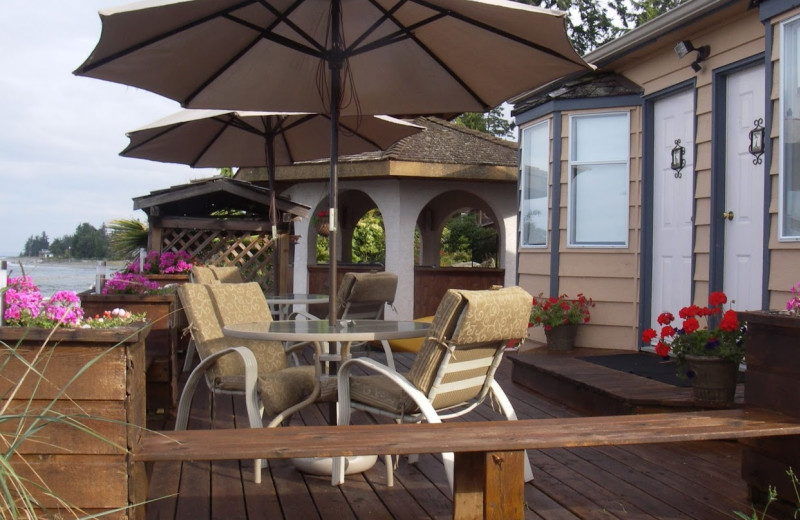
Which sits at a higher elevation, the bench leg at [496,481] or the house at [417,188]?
the house at [417,188]

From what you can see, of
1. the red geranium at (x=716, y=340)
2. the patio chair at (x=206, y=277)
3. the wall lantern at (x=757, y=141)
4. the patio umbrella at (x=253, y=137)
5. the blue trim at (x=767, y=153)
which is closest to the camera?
the red geranium at (x=716, y=340)

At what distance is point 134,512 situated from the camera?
2457mm

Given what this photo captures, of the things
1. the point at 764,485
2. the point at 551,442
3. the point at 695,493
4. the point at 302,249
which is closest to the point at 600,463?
the point at 695,493

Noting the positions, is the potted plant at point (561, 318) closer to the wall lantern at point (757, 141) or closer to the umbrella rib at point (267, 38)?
the wall lantern at point (757, 141)

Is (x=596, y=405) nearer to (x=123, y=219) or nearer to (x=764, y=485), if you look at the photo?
(x=764, y=485)

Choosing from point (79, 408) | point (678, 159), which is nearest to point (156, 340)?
point (79, 408)

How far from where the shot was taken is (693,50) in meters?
6.29

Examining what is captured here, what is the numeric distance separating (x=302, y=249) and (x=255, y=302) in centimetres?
800

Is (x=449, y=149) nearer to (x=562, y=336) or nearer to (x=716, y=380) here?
(x=562, y=336)

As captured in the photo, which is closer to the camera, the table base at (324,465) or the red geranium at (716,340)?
the table base at (324,465)

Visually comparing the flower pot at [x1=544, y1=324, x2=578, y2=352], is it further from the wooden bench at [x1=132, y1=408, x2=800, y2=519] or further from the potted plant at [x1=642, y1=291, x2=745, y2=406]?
the wooden bench at [x1=132, y1=408, x2=800, y2=519]

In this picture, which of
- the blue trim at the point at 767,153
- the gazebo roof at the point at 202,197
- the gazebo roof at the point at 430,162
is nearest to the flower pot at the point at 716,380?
the blue trim at the point at 767,153

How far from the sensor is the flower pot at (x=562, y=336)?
734 cm

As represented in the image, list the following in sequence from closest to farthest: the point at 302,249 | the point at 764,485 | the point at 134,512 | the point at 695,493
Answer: the point at 134,512
the point at 764,485
the point at 695,493
the point at 302,249
